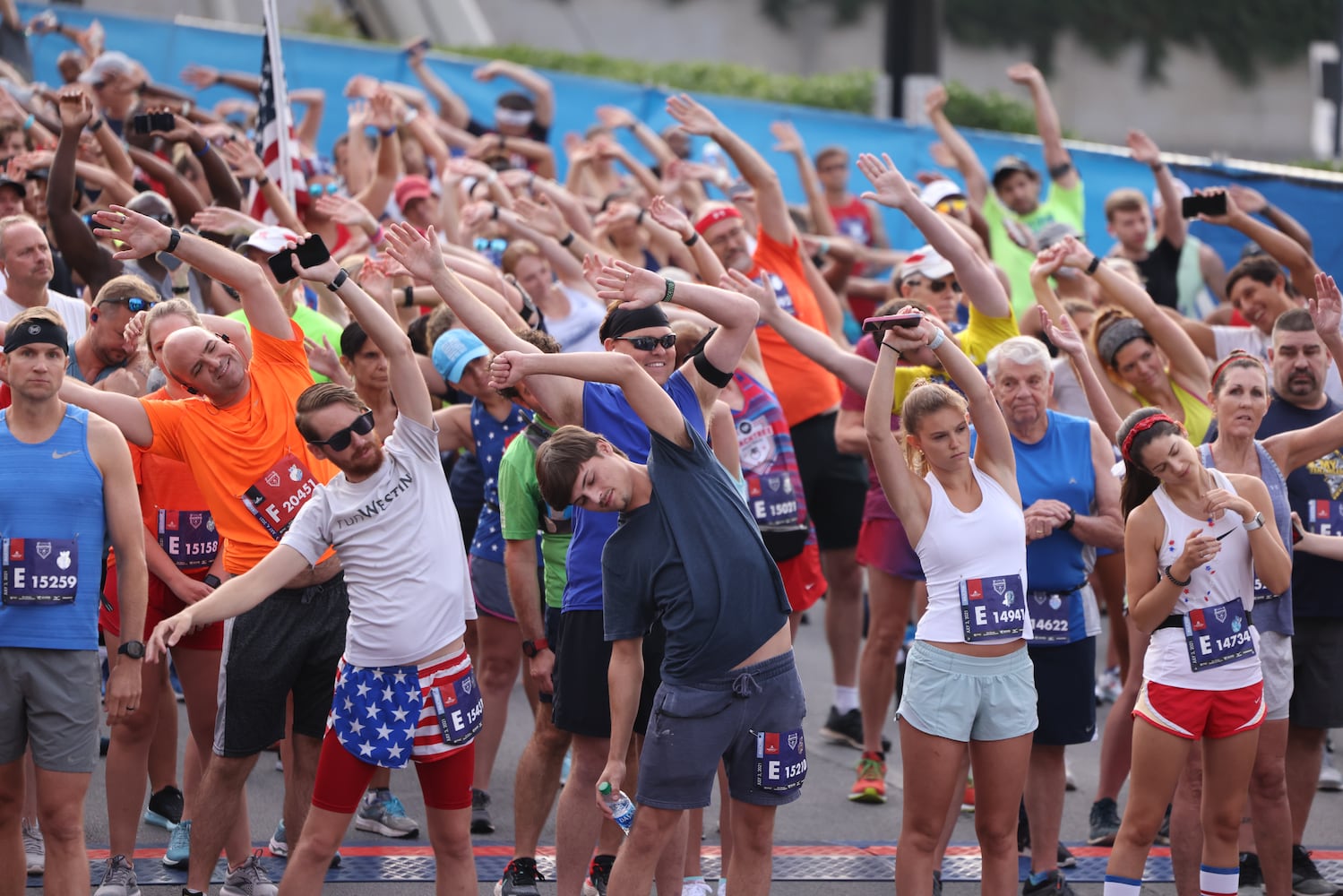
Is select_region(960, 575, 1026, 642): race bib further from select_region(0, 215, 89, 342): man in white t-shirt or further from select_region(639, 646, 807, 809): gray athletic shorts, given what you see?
select_region(0, 215, 89, 342): man in white t-shirt

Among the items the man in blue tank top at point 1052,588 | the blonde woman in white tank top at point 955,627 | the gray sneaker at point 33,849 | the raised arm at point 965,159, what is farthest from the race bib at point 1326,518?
the gray sneaker at point 33,849

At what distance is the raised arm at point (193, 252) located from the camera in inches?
212

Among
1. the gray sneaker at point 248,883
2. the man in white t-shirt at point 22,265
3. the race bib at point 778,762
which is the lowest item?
the gray sneaker at point 248,883

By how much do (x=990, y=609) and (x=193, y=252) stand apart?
9.45ft

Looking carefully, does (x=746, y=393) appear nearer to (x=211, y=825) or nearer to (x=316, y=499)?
(x=316, y=499)

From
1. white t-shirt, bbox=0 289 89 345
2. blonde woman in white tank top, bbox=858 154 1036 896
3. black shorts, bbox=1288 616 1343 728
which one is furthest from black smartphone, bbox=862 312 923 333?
white t-shirt, bbox=0 289 89 345

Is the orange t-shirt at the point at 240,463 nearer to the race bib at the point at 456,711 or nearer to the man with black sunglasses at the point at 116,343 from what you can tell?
the man with black sunglasses at the point at 116,343

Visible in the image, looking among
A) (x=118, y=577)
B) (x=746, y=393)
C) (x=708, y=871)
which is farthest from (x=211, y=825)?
(x=746, y=393)

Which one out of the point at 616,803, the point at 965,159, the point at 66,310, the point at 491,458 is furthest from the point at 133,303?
the point at 965,159

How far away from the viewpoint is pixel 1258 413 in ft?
18.2

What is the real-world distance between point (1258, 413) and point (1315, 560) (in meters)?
0.86

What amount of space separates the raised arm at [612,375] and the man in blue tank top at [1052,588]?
1651mm

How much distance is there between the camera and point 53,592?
4.91 metres

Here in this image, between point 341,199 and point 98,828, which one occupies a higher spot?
point 341,199
